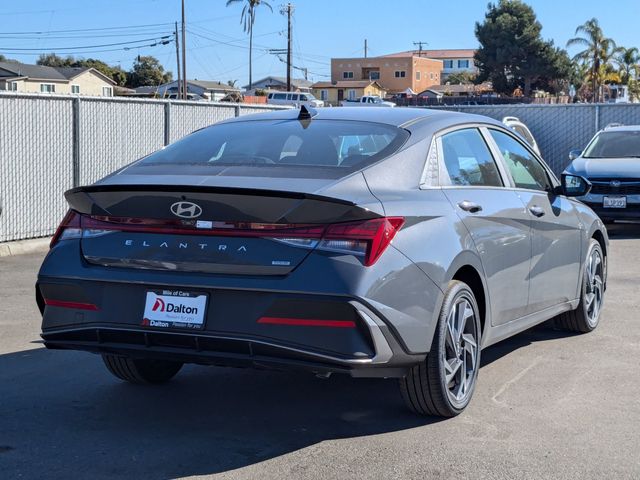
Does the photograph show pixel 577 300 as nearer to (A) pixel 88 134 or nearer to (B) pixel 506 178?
(B) pixel 506 178

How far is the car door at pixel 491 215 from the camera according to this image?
18.6 feet

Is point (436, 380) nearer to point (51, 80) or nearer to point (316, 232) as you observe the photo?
point (316, 232)

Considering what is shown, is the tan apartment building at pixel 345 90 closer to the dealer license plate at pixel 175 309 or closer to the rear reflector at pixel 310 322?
the dealer license plate at pixel 175 309

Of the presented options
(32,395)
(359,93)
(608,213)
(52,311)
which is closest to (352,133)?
(52,311)

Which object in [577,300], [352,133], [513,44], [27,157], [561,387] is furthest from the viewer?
[513,44]

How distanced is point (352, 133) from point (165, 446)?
199 cm

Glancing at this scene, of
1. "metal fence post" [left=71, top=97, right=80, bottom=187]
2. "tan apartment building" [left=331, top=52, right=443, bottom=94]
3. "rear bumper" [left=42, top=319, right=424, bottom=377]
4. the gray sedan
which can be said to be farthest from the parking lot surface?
"tan apartment building" [left=331, top=52, right=443, bottom=94]

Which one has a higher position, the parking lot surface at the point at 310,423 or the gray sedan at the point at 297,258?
the gray sedan at the point at 297,258

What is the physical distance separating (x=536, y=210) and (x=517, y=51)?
91.7 m

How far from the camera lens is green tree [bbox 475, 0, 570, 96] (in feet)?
311

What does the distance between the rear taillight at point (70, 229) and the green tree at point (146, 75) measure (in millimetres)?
108005

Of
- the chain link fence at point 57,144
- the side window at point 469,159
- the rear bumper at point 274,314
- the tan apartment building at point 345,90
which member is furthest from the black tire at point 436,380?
the tan apartment building at point 345,90

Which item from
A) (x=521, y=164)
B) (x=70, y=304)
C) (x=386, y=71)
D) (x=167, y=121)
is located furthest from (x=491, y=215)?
(x=386, y=71)

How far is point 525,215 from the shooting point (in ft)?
20.9
